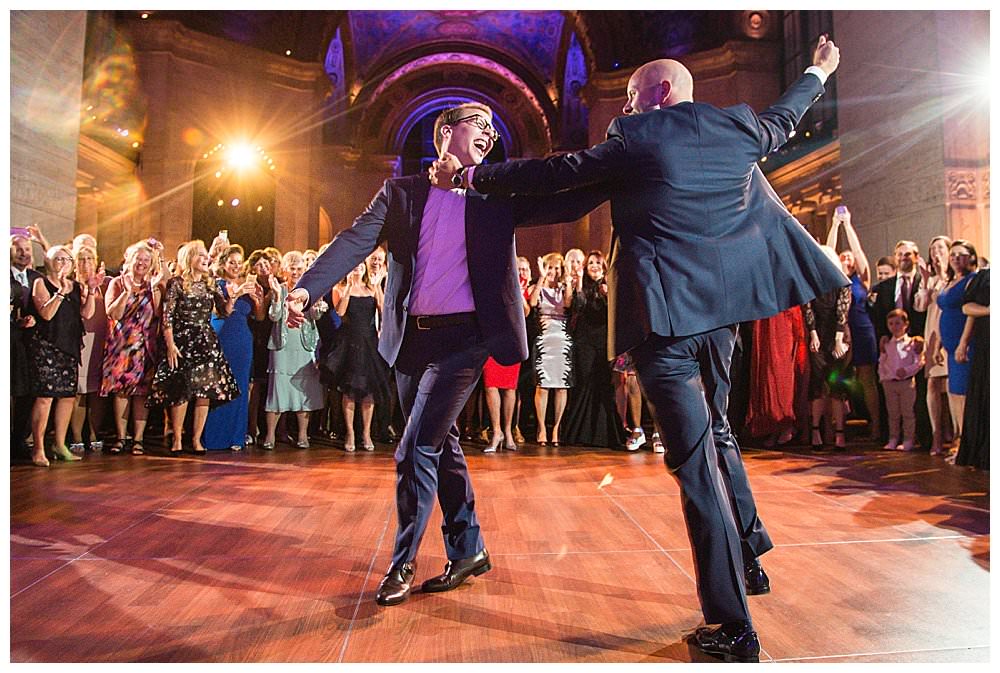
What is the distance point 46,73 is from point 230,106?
→ 17.2ft

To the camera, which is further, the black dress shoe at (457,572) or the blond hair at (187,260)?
the blond hair at (187,260)

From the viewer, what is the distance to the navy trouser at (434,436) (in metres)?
2.26

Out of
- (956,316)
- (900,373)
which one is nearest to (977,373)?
(956,316)

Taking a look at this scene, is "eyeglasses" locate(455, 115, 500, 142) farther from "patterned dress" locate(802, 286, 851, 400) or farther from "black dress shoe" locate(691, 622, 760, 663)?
"patterned dress" locate(802, 286, 851, 400)

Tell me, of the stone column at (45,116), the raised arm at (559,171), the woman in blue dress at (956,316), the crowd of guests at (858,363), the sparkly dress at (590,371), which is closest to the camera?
the raised arm at (559,171)

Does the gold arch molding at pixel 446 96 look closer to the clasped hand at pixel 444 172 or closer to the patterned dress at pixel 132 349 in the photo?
the patterned dress at pixel 132 349

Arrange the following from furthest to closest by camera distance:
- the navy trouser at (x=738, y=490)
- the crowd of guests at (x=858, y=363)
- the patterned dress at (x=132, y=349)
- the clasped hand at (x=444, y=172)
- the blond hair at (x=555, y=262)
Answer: the blond hair at (x=555, y=262), the crowd of guests at (x=858, y=363), the patterned dress at (x=132, y=349), the navy trouser at (x=738, y=490), the clasped hand at (x=444, y=172)

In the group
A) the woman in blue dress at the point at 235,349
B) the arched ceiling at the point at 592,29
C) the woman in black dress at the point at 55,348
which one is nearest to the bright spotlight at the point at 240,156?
the arched ceiling at the point at 592,29

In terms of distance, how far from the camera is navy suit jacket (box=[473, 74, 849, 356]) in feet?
5.91

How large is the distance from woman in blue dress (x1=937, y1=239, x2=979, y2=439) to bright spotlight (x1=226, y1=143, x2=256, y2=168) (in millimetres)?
10646

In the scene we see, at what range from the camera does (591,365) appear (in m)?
6.48

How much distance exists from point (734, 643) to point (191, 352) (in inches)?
200

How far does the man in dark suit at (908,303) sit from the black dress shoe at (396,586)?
532 cm
